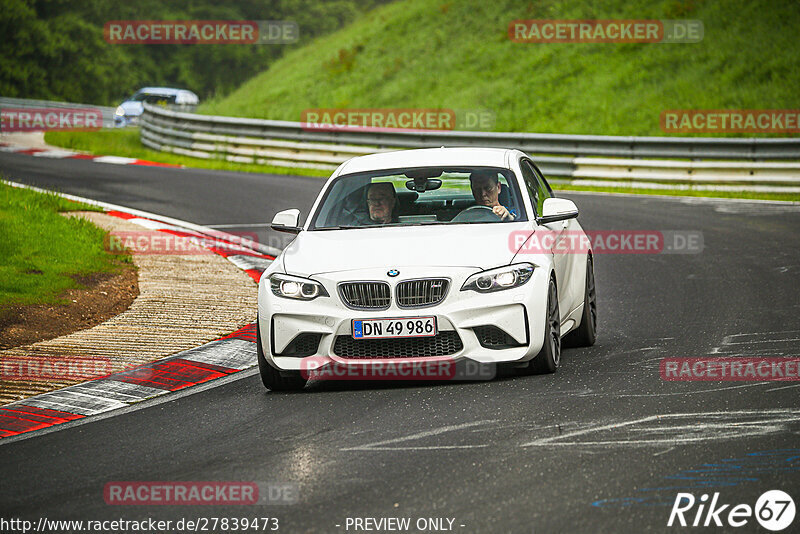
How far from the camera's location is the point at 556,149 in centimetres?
2355

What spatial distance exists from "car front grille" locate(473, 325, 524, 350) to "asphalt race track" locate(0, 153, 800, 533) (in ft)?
0.88

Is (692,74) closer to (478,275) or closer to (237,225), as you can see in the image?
(237,225)

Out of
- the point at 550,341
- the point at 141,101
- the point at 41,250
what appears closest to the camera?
the point at 550,341

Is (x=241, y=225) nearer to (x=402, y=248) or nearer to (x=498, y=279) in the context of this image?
(x=402, y=248)

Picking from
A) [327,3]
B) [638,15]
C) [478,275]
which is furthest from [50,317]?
[327,3]

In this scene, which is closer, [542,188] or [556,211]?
[556,211]

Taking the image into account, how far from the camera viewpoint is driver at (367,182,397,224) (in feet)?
28.4

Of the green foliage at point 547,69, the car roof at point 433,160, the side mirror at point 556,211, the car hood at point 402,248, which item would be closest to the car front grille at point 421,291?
the car hood at point 402,248

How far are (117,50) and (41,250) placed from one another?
2461 inches

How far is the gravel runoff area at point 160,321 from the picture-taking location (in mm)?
8695

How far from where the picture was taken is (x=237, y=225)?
55.2ft

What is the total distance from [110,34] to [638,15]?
136ft

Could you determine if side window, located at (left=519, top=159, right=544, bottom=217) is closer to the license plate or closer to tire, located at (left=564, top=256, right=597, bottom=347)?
tire, located at (left=564, top=256, right=597, bottom=347)

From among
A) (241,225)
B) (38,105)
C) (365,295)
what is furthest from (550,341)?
(38,105)
